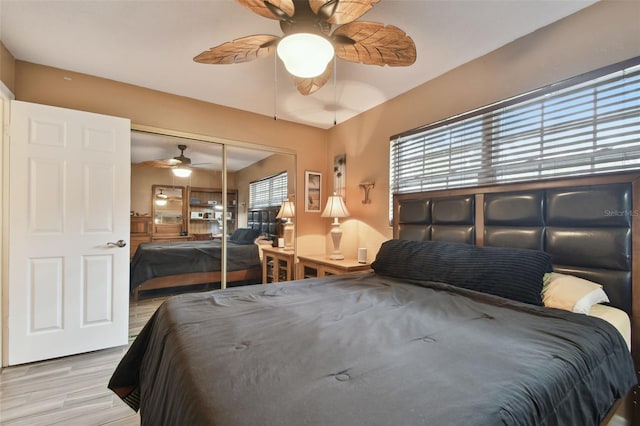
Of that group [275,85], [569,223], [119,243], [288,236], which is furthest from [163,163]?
[569,223]

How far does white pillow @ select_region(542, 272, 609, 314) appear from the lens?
150 cm

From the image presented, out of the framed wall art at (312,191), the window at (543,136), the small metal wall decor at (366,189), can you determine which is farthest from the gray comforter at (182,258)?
the window at (543,136)

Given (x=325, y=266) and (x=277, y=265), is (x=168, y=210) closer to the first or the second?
(x=277, y=265)

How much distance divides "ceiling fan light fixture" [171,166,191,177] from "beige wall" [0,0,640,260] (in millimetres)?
430

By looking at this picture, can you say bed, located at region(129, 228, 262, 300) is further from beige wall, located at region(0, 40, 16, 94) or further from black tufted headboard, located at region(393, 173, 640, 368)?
black tufted headboard, located at region(393, 173, 640, 368)

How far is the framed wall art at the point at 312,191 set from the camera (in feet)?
13.1

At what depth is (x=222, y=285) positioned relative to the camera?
3.36m

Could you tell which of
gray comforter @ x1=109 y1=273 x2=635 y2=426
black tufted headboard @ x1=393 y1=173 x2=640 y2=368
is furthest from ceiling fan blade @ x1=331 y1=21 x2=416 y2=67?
gray comforter @ x1=109 y1=273 x2=635 y2=426

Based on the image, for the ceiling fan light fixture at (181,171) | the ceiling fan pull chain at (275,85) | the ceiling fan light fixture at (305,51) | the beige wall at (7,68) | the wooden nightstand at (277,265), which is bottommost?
the wooden nightstand at (277,265)

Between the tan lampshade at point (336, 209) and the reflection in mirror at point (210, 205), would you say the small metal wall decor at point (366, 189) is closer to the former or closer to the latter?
the tan lampshade at point (336, 209)

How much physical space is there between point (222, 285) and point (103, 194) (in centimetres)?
152

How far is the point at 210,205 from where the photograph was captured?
3330mm

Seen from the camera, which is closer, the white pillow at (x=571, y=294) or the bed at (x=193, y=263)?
the white pillow at (x=571, y=294)

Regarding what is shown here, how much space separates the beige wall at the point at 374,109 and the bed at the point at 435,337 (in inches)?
32.6
